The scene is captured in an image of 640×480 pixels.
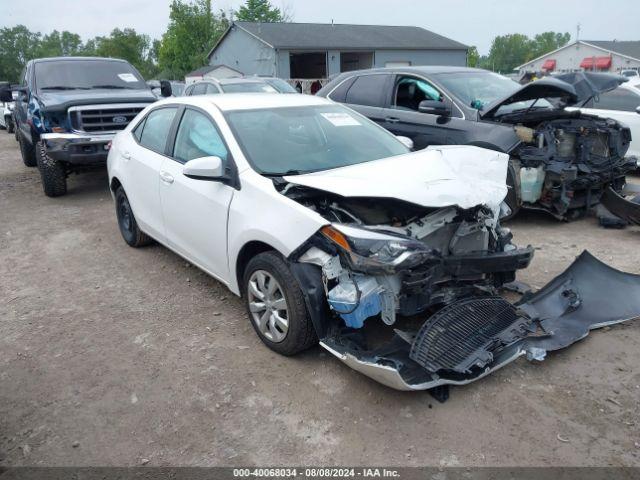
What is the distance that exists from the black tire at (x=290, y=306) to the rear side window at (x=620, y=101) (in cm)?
716

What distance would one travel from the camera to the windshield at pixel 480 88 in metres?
6.45

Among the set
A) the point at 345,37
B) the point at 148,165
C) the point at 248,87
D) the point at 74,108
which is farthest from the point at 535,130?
the point at 345,37

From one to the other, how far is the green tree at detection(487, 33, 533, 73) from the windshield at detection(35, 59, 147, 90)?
116482 mm

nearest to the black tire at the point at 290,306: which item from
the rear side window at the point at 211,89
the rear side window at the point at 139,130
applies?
the rear side window at the point at 139,130

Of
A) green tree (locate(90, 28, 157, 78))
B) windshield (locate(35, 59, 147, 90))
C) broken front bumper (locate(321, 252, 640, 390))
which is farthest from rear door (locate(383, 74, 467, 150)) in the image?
green tree (locate(90, 28, 157, 78))

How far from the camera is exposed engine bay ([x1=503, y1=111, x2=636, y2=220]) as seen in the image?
19.3 feet

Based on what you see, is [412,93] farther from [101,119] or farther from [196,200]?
[101,119]

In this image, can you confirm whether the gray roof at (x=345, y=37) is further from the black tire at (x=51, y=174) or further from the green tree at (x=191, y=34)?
the black tire at (x=51, y=174)

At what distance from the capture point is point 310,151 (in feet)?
13.3

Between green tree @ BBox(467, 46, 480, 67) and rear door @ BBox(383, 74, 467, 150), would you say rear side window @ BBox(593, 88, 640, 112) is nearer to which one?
rear door @ BBox(383, 74, 467, 150)

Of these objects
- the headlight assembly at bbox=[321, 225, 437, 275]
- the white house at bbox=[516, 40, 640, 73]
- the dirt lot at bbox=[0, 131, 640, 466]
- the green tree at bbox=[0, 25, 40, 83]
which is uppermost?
the green tree at bbox=[0, 25, 40, 83]

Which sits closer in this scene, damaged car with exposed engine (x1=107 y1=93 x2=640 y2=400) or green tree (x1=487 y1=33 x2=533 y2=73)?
damaged car with exposed engine (x1=107 y1=93 x2=640 y2=400)

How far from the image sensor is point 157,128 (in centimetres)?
498

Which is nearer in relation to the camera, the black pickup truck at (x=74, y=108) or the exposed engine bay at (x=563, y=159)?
the exposed engine bay at (x=563, y=159)
